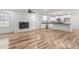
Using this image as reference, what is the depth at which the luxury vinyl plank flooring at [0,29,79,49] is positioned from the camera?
2314 millimetres

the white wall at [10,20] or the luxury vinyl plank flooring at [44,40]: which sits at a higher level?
the white wall at [10,20]

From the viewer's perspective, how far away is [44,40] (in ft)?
7.69

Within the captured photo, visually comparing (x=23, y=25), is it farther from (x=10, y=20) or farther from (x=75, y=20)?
(x=75, y=20)

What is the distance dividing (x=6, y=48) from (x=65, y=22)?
49.5 inches

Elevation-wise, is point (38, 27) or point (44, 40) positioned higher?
point (38, 27)

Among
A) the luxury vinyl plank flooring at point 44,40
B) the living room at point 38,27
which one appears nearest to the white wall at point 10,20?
the living room at point 38,27

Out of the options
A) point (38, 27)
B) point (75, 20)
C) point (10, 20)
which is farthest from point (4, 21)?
point (75, 20)

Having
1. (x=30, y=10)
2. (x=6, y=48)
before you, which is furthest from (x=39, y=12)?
(x=6, y=48)

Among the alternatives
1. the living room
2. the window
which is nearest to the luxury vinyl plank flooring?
the living room

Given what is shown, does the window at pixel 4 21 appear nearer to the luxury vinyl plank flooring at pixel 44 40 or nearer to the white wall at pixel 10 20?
the white wall at pixel 10 20

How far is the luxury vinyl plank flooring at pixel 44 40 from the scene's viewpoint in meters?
2.31

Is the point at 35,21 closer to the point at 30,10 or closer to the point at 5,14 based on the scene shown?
the point at 30,10

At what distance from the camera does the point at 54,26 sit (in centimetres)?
236
